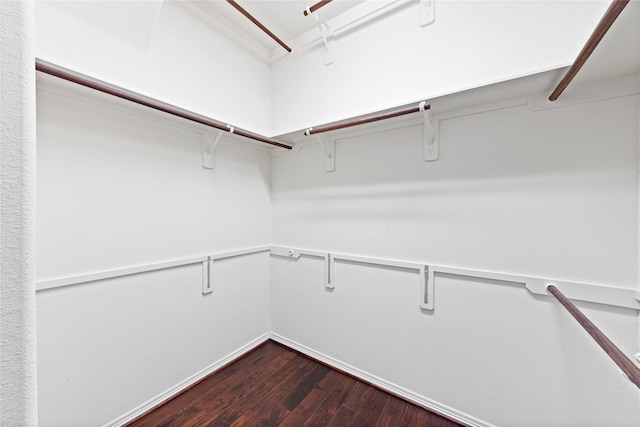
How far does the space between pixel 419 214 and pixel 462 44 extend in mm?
1075

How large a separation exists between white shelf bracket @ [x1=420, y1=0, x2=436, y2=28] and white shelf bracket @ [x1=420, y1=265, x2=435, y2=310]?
1604 millimetres

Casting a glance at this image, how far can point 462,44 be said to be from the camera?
58.4 inches

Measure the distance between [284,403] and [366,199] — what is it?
5.23 ft

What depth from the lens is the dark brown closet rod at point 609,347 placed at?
0.71m

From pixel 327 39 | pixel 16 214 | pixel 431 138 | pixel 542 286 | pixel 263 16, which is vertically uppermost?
pixel 263 16

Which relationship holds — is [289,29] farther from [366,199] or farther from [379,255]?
[379,255]

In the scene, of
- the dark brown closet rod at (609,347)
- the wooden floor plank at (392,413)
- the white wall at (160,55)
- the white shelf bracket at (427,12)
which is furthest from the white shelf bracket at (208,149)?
the dark brown closet rod at (609,347)

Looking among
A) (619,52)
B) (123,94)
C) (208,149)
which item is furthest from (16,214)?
(619,52)

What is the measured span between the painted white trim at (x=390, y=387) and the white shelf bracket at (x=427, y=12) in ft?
8.25

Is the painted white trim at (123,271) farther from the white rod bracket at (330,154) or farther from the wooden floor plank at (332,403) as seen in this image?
the wooden floor plank at (332,403)

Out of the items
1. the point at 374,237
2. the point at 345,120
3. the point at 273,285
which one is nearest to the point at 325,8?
the point at 345,120

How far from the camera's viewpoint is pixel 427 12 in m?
1.58

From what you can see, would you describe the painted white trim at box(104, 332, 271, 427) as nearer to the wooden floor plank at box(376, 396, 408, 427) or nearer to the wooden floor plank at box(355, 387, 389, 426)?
the wooden floor plank at box(355, 387, 389, 426)

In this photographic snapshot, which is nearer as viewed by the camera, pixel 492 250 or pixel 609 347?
pixel 609 347
